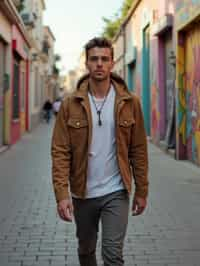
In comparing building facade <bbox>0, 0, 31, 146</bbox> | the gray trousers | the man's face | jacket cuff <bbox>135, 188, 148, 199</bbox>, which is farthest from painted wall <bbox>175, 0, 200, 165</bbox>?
the gray trousers

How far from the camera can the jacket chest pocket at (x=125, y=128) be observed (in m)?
3.52

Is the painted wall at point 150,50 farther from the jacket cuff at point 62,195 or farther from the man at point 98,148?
the jacket cuff at point 62,195

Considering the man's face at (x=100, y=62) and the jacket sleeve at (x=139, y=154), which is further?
the jacket sleeve at (x=139, y=154)

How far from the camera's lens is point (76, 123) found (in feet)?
11.6

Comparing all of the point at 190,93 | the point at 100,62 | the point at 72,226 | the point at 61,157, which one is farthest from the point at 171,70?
the point at 61,157

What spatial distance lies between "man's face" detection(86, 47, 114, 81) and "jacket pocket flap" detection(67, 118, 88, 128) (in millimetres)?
325

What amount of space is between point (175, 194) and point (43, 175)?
3.27m

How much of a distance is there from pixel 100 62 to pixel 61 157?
28.5 inches

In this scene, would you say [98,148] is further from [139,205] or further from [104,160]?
[139,205]

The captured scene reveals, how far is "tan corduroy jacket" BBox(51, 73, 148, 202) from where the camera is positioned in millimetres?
3518

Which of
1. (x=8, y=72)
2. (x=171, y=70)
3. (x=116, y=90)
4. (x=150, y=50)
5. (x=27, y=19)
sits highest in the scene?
(x=27, y=19)

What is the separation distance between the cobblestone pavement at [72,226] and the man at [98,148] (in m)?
1.42

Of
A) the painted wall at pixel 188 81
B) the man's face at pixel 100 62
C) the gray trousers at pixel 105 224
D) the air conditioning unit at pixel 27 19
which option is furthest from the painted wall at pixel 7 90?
the gray trousers at pixel 105 224

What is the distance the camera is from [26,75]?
24.8 metres
